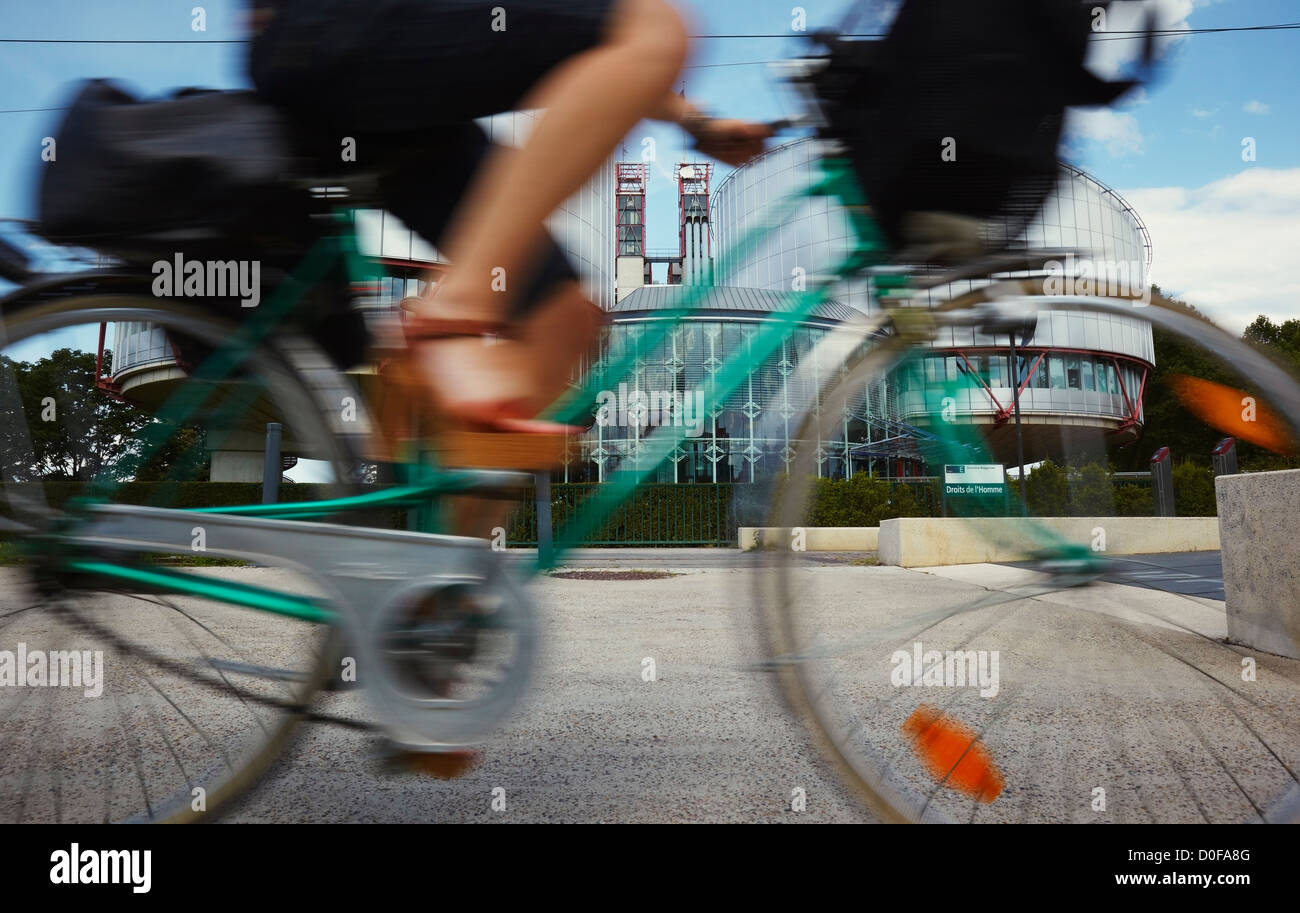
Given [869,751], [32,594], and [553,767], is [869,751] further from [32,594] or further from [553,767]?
[32,594]

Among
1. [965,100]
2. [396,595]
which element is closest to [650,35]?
[965,100]

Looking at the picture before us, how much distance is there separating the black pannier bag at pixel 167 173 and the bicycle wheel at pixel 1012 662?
112cm

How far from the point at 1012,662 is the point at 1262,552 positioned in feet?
4.08

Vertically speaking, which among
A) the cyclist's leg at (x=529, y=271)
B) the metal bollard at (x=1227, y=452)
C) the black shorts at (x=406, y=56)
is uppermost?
the black shorts at (x=406, y=56)

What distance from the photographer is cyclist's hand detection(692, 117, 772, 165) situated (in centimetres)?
156

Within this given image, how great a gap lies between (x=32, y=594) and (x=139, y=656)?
0.72ft

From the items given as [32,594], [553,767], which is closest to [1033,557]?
[553,767]

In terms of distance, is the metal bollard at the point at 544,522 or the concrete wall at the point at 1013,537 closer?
the metal bollard at the point at 544,522

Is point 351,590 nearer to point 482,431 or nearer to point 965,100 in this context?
point 482,431

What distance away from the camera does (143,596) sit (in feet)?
4.07

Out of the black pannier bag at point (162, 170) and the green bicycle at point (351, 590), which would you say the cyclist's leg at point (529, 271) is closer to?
the green bicycle at point (351, 590)

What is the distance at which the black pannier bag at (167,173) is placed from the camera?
116cm

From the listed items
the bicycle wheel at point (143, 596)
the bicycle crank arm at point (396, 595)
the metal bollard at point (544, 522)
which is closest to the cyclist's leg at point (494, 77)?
→ the metal bollard at point (544, 522)

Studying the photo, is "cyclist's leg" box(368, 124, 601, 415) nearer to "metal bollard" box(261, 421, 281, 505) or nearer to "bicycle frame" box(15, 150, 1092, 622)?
"bicycle frame" box(15, 150, 1092, 622)
